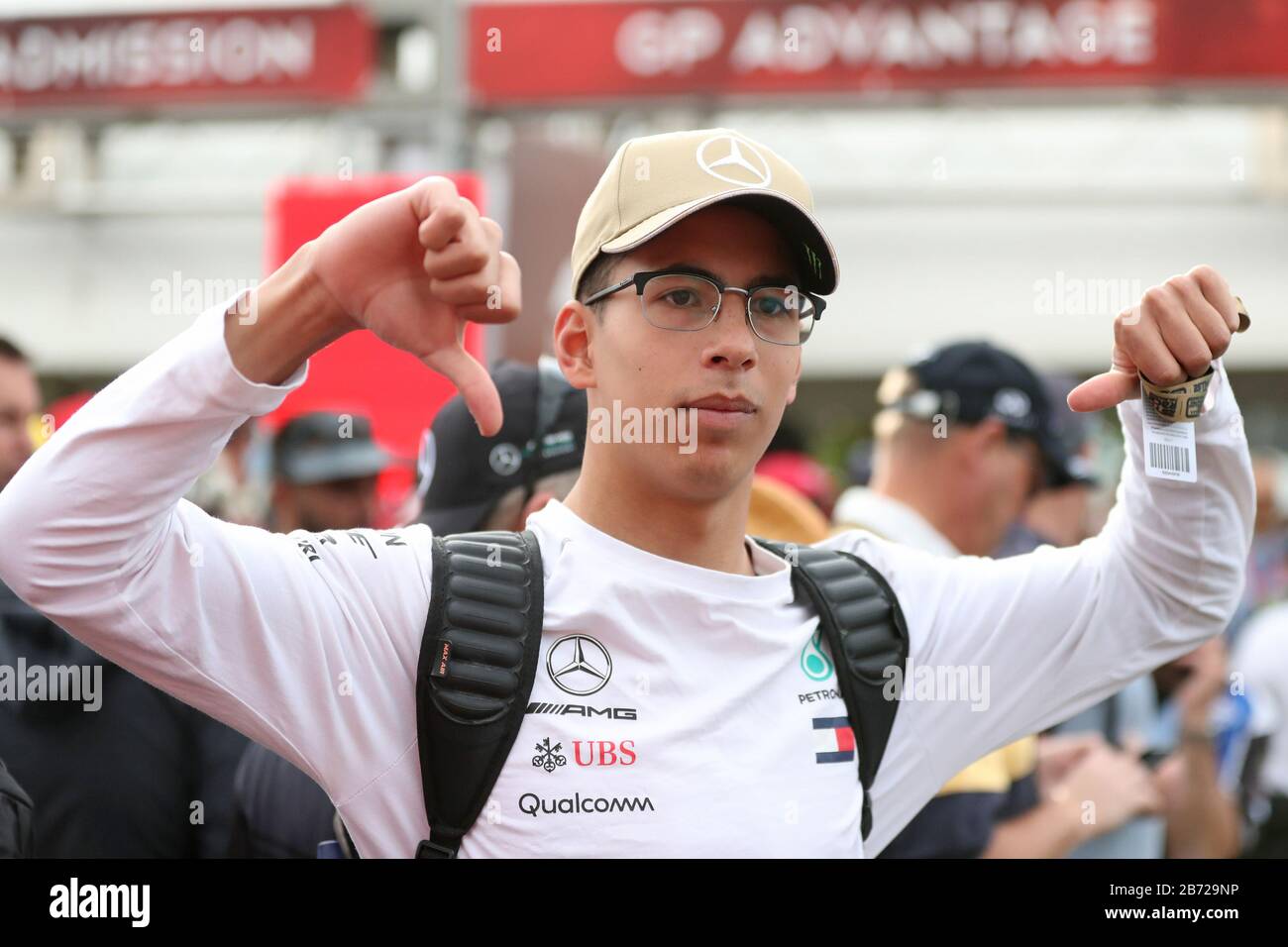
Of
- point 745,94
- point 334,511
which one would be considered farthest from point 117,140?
point 334,511

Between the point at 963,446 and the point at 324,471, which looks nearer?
the point at 963,446

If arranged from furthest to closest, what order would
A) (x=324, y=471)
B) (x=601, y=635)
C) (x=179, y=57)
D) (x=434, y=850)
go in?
(x=179, y=57), (x=324, y=471), (x=601, y=635), (x=434, y=850)

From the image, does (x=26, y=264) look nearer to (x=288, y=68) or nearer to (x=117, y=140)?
(x=117, y=140)

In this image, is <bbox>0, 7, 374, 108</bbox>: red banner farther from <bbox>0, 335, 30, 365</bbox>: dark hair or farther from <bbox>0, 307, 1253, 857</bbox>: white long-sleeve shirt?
<bbox>0, 307, 1253, 857</bbox>: white long-sleeve shirt

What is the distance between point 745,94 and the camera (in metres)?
11.3

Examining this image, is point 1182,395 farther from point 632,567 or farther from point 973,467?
point 973,467

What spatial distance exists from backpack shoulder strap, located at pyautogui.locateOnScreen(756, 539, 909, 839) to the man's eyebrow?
14.8 inches

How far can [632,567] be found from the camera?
1.91m

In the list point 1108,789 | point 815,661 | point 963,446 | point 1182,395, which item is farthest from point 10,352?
point 1182,395

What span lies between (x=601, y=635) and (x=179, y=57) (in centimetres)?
1053

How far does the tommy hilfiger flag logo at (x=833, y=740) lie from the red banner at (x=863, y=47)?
9378 mm

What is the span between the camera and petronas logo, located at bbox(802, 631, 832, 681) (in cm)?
194
